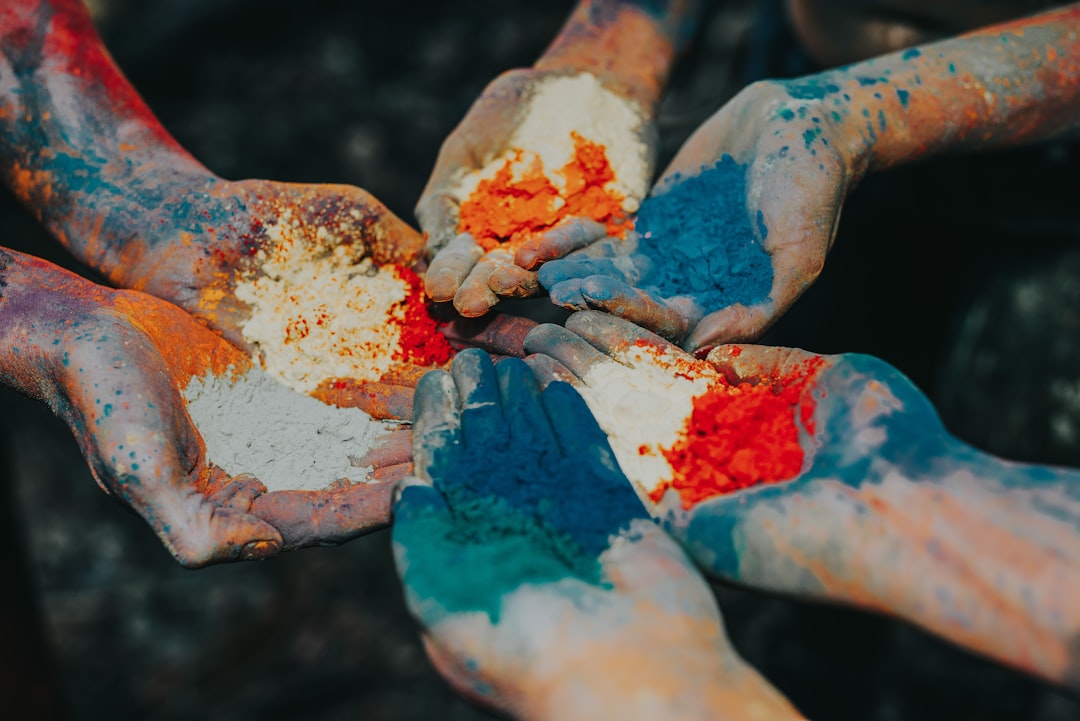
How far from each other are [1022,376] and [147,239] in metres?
2.57

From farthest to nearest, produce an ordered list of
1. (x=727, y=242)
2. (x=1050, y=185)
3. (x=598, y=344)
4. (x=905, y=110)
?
(x=1050, y=185) → (x=905, y=110) → (x=727, y=242) → (x=598, y=344)

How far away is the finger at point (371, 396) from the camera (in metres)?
1.73

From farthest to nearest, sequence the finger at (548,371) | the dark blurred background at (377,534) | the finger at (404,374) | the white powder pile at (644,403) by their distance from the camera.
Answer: the dark blurred background at (377,534) < the finger at (404,374) < the finger at (548,371) < the white powder pile at (644,403)

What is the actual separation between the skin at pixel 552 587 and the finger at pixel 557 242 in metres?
0.41

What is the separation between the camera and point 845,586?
48.9 inches

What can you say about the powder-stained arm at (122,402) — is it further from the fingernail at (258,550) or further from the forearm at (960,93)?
the forearm at (960,93)

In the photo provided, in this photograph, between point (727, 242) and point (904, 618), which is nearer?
point (904, 618)

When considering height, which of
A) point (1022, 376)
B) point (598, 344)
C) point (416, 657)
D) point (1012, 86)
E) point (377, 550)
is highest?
point (1012, 86)

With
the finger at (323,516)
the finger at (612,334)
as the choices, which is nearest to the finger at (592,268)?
the finger at (612,334)

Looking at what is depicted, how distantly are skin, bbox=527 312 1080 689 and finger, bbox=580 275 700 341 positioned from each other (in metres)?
0.32

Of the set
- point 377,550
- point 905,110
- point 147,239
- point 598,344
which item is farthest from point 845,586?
point 377,550

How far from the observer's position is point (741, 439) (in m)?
1.45

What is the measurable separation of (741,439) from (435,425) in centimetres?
55

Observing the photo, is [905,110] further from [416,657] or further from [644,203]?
[416,657]
